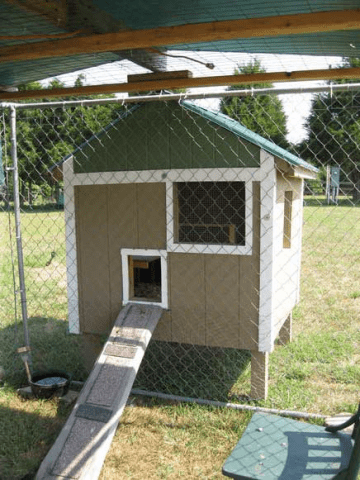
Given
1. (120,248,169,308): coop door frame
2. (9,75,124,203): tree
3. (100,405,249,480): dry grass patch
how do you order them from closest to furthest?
(100,405,249,480): dry grass patch < (120,248,169,308): coop door frame < (9,75,124,203): tree

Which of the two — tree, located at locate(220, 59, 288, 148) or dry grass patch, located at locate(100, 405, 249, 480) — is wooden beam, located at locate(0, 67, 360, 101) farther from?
dry grass patch, located at locate(100, 405, 249, 480)

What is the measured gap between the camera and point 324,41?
2.28 m

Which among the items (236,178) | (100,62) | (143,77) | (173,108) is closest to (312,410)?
(236,178)

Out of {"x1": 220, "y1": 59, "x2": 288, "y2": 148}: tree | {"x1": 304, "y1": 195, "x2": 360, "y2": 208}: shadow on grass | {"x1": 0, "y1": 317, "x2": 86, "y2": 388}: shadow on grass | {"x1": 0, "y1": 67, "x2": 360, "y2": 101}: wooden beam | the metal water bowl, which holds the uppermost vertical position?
{"x1": 220, "y1": 59, "x2": 288, "y2": 148}: tree

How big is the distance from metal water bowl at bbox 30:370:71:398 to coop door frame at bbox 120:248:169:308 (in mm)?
671

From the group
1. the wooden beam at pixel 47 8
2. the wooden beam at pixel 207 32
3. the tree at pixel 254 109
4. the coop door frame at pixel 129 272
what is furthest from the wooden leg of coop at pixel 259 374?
the wooden beam at pixel 47 8

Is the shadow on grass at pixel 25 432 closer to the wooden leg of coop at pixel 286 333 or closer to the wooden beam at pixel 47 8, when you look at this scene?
the wooden leg of coop at pixel 286 333

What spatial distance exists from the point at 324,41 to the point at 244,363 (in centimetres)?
244

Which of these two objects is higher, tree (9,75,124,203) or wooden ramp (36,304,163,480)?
tree (9,75,124,203)

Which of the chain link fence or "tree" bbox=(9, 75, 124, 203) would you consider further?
"tree" bbox=(9, 75, 124, 203)

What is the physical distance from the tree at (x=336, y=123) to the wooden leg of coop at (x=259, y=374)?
48.6 inches

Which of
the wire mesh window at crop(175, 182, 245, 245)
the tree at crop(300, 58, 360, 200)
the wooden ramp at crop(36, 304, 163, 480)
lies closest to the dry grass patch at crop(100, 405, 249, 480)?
the wooden ramp at crop(36, 304, 163, 480)

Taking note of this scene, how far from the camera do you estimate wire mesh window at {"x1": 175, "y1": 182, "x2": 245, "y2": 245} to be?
3461mm

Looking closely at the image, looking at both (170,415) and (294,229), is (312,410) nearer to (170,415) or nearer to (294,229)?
(170,415)
